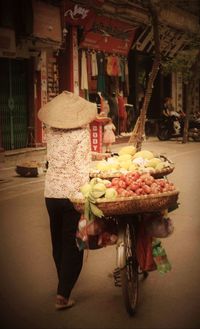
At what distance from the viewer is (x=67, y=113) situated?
4516mm

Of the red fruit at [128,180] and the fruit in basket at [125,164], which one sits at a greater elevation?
the fruit in basket at [125,164]

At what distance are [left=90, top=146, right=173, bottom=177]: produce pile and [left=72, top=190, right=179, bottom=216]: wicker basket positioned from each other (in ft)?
2.65

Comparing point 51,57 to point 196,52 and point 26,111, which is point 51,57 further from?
point 196,52

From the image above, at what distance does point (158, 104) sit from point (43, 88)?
9757mm

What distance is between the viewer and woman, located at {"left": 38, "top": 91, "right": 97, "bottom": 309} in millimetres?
4461

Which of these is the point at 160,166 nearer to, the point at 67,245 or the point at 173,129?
the point at 67,245

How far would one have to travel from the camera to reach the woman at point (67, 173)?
4461mm

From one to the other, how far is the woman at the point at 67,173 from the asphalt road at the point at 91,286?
28cm

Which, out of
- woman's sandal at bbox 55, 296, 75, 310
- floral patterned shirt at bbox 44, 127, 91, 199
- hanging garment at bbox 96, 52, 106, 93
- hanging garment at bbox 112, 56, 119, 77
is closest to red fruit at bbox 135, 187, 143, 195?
floral patterned shirt at bbox 44, 127, 91, 199

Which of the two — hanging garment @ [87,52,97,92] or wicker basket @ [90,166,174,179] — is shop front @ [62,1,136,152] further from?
wicker basket @ [90,166,174,179]

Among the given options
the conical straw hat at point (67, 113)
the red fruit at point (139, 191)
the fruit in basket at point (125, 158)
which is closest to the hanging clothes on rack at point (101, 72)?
the fruit in basket at point (125, 158)

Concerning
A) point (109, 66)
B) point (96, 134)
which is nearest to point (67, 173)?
point (96, 134)

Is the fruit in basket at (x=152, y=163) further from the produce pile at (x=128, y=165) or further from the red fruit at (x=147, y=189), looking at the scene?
the red fruit at (x=147, y=189)

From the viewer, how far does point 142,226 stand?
4457 mm
